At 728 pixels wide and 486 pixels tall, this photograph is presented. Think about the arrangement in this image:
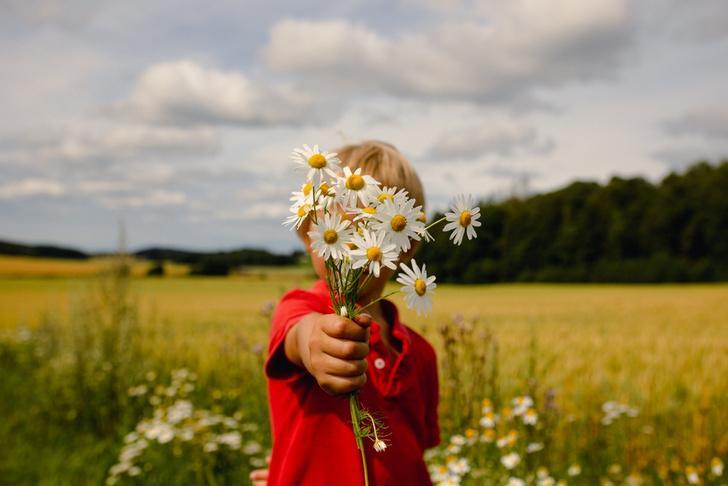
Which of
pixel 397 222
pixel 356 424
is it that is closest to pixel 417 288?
pixel 397 222

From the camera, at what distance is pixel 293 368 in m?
1.67

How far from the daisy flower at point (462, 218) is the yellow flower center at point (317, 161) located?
9.5 inches

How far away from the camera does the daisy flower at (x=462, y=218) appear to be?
1.01 meters

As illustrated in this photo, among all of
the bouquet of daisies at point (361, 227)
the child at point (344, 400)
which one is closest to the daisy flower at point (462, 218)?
the bouquet of daisies at point (361, 227)

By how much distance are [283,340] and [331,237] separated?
709 millimetres

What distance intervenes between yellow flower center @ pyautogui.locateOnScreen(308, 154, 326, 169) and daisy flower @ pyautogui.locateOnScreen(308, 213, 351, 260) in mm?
123

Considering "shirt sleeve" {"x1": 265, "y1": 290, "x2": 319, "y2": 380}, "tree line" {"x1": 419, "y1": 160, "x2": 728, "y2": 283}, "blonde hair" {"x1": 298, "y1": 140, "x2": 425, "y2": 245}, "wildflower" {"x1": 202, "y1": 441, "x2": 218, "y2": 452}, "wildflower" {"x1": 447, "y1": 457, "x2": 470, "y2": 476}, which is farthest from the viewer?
"tree line" {"x1": 419, "y1": 160, "x2": 728, "y2": 283}

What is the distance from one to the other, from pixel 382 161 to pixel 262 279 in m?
34.0

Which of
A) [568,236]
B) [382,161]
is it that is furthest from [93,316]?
[568,236]

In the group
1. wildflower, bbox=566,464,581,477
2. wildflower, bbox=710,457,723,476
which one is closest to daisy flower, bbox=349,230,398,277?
wildflower, bbox=566,464,581,477

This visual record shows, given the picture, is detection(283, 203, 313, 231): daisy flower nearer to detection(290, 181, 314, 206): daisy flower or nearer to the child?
Answer: detection(290, 181, 314, 206): daisy flower

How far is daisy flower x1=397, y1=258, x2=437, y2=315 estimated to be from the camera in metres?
0.95

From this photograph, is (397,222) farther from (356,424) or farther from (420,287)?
(356,424)

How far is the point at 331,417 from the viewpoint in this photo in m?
1.74
